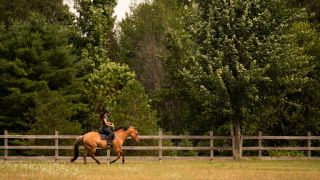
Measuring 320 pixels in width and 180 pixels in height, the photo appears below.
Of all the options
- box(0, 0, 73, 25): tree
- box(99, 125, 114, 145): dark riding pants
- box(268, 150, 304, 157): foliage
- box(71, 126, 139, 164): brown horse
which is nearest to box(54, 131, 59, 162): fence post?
box(71, 126, 139, 164): brown horse

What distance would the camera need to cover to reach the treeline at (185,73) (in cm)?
4069

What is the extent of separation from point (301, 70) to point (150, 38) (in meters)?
36.5

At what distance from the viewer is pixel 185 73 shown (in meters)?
41.6

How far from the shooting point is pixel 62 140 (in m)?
42.6

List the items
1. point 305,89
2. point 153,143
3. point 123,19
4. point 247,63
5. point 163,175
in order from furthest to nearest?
point 123,19 → point 305,89 → point 153,143 → point 247,63 → point 163,175

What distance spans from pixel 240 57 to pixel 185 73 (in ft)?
10.7

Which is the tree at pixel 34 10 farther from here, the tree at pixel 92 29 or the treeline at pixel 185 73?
the tree at pixel 92 29

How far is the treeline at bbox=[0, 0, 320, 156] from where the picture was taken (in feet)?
133

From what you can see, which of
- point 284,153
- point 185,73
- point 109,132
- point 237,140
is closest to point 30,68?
point 185,73

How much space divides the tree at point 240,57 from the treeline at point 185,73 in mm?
62

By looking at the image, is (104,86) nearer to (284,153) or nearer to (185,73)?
(185,73)

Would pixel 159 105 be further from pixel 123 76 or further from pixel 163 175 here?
pixel 163 175

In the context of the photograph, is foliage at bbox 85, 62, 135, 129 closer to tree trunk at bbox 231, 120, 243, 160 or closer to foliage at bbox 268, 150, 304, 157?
tree trunk at bbox 231, 120, 243, 160

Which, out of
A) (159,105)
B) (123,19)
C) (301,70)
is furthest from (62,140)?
(123,19)
